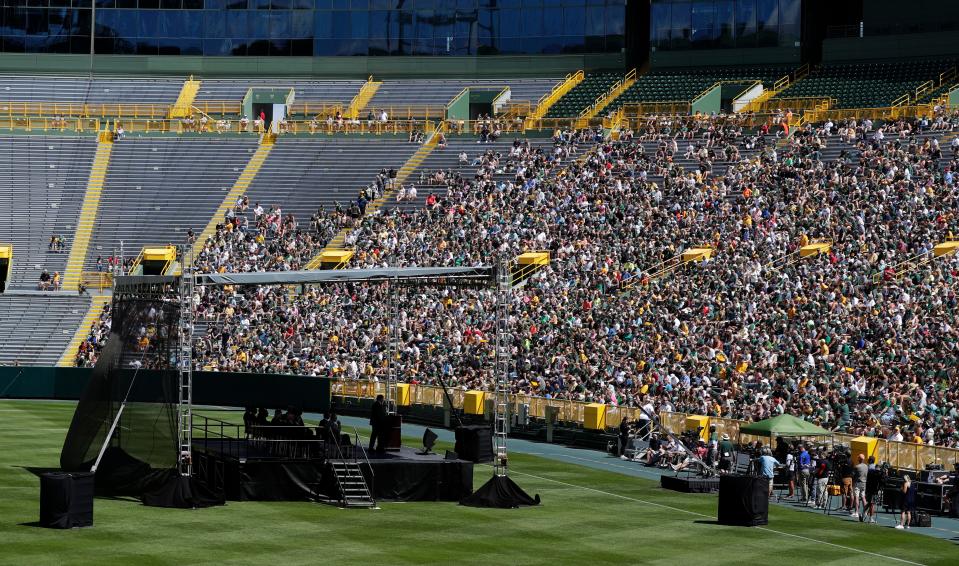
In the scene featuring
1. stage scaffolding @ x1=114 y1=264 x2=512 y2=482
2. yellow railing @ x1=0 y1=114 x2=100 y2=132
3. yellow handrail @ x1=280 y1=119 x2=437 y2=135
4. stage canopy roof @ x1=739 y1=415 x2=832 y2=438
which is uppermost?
yellow handrail @ x1=280 y1=119 x2=437 y2=135

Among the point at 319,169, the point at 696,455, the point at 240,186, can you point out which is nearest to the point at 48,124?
the point at 240,186

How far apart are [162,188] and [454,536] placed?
152 ft

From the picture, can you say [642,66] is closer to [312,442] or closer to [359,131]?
[359,131]

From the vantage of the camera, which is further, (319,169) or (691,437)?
(319,169)

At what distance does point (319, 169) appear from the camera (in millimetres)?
72750

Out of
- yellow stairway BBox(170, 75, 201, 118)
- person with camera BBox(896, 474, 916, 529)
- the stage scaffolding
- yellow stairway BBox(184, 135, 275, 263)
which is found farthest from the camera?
yellow stairway BBox(170, 75, 201, 118)

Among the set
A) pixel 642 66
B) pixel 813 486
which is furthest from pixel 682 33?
pixel 813 486

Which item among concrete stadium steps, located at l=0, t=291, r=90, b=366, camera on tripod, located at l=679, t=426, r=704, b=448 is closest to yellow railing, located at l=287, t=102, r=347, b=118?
concrete stadium steps, located at l=0, t=291, r=90, b=366

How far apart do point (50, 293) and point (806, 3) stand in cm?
3937

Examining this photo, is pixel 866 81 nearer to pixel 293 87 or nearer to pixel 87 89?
pixel 293 87

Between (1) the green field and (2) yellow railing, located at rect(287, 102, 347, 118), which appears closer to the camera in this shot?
(1) the green field

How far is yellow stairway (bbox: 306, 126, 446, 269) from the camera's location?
65562 mm

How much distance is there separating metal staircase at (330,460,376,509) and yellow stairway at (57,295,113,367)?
3002cm

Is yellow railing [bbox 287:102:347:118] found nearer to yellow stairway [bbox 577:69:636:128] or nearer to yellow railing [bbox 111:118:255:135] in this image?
yellow railing [bbox 111:118:255:135]
